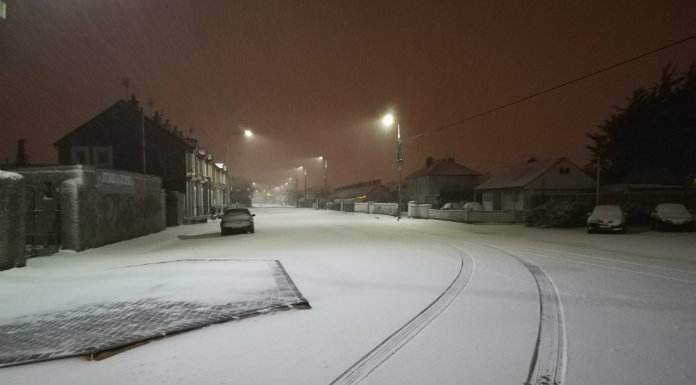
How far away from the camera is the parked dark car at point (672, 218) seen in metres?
21.8

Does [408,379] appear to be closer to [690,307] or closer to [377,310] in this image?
[377,310]

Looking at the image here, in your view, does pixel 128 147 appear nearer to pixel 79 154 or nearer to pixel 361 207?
pixel 79 154

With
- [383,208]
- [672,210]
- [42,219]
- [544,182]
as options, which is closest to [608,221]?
[672,210]

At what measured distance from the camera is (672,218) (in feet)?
72.1

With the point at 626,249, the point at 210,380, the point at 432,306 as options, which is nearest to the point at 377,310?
the point at 432,306

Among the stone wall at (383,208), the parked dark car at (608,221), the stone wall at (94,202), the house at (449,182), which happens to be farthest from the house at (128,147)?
the house at (449,182)

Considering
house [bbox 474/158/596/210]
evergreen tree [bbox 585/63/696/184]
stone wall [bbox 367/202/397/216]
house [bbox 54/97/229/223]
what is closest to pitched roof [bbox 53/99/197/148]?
house [bbox 54/97/229/223]

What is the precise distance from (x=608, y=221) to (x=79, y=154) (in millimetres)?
41237

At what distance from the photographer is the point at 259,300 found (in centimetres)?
727

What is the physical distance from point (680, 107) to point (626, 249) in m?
44.1

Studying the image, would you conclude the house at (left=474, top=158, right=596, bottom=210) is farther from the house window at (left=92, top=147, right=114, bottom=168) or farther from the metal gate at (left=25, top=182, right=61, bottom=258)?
the house window at (left=92, top=147, right=114, bottom=168)

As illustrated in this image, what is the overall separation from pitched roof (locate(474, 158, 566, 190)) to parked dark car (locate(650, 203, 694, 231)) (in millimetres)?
21723

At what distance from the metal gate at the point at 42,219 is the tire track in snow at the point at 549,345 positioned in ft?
46.8

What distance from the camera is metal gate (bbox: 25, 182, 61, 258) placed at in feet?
43.4
